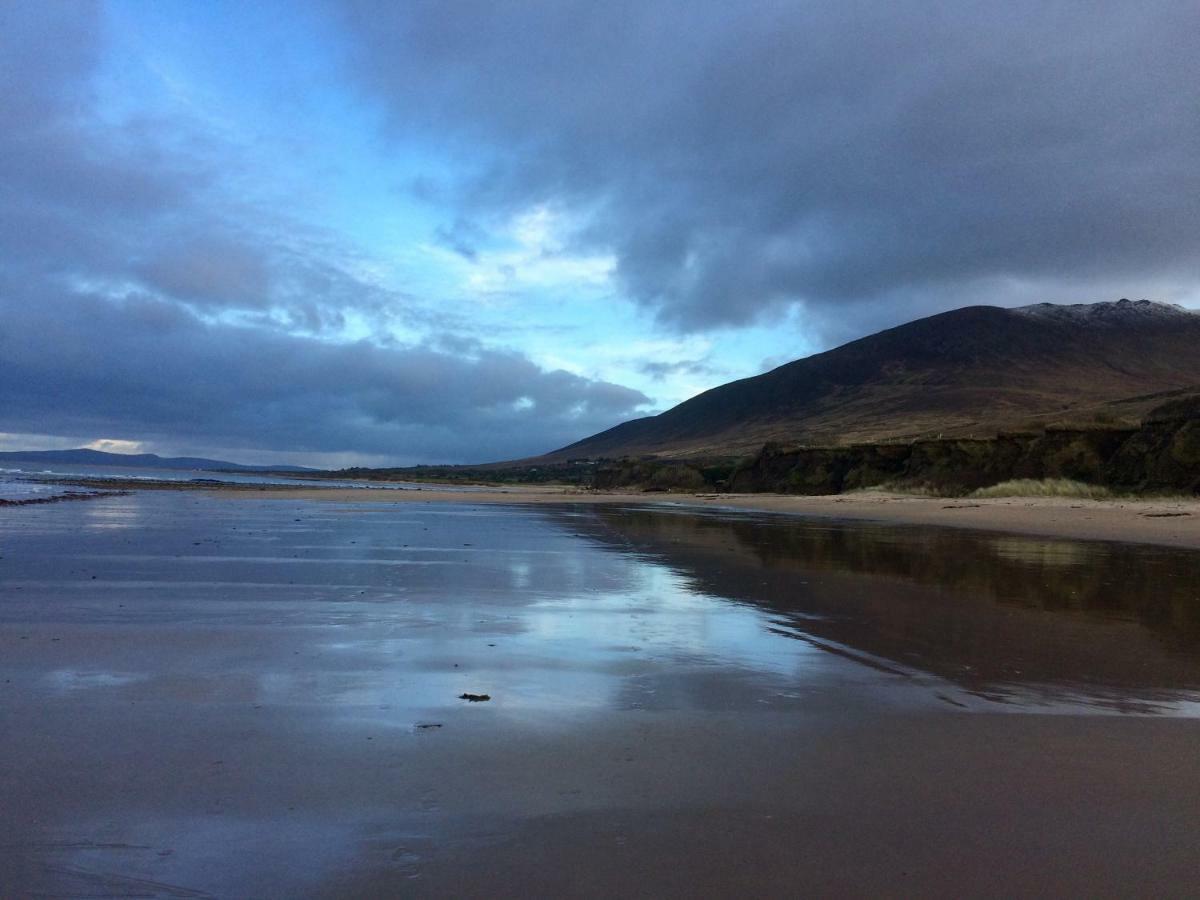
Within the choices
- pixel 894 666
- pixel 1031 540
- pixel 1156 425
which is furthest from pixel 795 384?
pixel 894 666

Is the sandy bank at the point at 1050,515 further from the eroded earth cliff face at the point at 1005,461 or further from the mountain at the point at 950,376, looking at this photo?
the mountain at the point at 950,376

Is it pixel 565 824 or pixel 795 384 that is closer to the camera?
pixel 565 824

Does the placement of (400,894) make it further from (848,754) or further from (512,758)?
(848,754)

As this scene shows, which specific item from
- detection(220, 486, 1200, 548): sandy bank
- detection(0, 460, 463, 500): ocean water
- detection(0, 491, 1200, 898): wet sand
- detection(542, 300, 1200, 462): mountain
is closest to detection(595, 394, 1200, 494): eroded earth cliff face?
detection(220, 486, 1200, 548): sandy bank

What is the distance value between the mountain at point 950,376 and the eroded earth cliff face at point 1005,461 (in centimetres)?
4391

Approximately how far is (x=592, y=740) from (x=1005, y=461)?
37362 millimetres

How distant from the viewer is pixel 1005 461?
36344mm

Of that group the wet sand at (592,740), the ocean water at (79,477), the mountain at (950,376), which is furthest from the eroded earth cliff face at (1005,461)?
the mountain at (950,376)

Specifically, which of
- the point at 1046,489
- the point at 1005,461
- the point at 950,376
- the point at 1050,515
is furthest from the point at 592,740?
the point at 950,376

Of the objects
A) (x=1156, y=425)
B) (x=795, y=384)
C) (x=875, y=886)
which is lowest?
(x=875, y=886)

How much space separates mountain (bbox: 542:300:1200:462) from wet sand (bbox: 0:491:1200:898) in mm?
89595

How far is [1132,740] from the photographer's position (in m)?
4.43

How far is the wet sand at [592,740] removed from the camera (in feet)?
9.81

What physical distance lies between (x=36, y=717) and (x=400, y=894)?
10.5 feet
